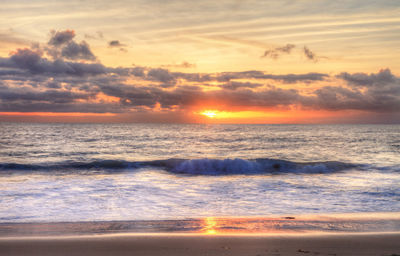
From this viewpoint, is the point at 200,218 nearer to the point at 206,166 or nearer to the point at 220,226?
the point at 220,226

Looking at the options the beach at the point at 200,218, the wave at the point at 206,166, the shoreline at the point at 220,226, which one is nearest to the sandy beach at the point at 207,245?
the beach at the point at 200,218

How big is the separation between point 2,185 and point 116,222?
9.02 metres

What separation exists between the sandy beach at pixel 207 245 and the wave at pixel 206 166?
14.5m

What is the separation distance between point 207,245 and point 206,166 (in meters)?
17.1

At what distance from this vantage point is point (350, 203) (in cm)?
1055

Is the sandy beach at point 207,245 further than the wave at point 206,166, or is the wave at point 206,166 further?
the wave at point 206,166

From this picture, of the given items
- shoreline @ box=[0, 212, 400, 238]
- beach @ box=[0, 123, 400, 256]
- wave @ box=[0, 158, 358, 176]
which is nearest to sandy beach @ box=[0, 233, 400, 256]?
beach @ box=[0, 123, 400, 256]

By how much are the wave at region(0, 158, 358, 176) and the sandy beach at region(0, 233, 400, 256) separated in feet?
47.7

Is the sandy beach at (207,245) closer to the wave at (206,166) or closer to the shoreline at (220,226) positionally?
the shoreline at (220,226)

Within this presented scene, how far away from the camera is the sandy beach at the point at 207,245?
18.1 feet

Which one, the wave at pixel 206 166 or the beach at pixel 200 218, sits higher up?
the beach at pixel 200 218

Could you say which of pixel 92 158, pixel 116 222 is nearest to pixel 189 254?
pixel 116 222

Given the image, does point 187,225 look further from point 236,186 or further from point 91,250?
point 236,186

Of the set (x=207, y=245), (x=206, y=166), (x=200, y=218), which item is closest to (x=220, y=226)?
(x=200, y=218)
